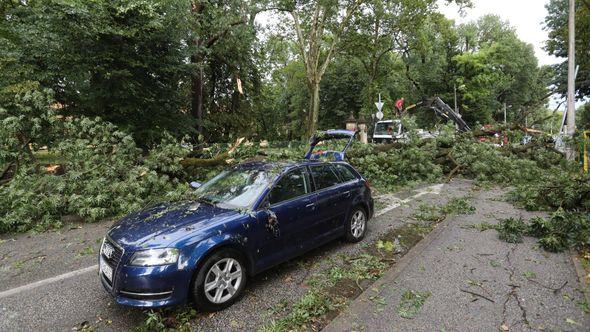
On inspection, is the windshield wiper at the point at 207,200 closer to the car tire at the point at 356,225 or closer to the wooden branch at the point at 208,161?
the car tire at the point at 356,225

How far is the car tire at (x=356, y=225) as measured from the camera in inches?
215

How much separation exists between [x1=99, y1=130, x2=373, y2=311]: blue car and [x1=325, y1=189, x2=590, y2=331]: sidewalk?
111cm

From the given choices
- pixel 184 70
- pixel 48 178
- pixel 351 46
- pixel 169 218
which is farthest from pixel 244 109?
pixel 169 218

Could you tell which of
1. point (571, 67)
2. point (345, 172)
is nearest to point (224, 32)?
point (345, 172)

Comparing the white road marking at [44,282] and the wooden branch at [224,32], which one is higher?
the wooden branch at [224,32]

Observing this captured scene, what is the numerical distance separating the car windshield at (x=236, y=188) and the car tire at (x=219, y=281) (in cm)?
67

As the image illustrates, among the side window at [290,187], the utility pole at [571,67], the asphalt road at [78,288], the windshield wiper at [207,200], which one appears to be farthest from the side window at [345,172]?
the utility pole at [571,67]

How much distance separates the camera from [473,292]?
3924 millimetres

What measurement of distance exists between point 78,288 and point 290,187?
285cm

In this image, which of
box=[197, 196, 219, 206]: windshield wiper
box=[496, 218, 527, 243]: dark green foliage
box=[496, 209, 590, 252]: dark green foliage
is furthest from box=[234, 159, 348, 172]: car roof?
box=[496, 209, 590, 252]: dark green foliage

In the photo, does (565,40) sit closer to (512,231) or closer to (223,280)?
(512,231)

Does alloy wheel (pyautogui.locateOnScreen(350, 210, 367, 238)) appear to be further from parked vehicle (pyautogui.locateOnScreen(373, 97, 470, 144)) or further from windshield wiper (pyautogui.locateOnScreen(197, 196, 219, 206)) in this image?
parked vehicle (pyautogui.locateOnScreen(373, 97, 470, 144))

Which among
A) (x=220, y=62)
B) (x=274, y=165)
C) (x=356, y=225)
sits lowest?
(x=356, y=225)

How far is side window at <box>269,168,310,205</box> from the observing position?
172 inches
